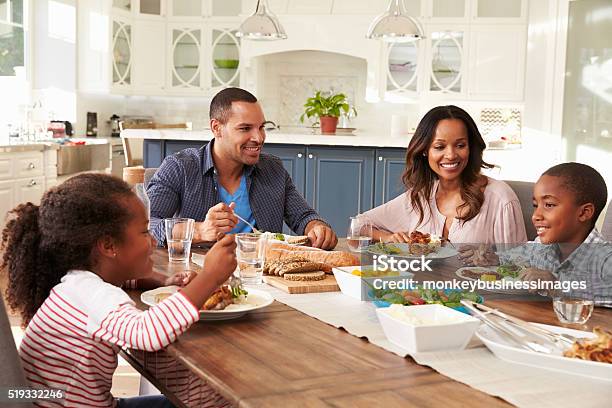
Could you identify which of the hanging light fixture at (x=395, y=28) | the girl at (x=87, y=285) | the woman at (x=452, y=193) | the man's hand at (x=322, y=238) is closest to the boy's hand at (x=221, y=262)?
the girl at (x=87, y=285)

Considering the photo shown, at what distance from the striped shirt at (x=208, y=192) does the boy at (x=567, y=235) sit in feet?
3.31

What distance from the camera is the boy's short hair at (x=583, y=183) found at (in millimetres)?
2021

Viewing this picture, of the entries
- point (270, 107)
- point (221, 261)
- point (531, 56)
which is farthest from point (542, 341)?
point (270, 107)

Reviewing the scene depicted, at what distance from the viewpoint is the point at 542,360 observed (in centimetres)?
130

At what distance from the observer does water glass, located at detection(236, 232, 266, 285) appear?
1.95 m

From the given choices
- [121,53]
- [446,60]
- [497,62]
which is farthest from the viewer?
[121,53]

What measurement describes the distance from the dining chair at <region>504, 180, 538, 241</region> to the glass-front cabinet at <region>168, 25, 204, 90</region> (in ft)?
19.3

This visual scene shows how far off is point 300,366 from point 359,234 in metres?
0.87

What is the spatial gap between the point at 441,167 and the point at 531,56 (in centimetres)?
484

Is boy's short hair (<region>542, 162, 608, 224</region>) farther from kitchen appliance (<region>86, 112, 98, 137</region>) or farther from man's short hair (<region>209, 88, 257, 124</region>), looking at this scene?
kitchen appliance (<region>86, 112, 98, 137</region>)

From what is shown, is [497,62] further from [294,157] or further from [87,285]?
[87,285]

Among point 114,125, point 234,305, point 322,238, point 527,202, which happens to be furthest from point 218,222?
point 114,125

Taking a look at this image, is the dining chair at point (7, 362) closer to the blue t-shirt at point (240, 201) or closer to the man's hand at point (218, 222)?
the man's hand at point (218, 222)

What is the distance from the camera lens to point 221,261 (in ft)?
4.94
